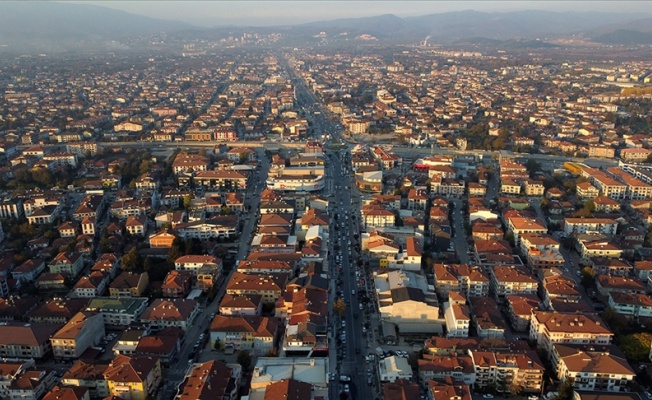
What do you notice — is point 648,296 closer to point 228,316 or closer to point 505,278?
point 505,278

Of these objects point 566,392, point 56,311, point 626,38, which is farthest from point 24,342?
point 626,38

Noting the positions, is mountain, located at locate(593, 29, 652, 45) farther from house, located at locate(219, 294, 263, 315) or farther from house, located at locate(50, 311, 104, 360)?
house, located at locate(50, 311, 104, 360)

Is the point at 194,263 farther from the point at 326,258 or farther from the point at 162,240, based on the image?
the point at 326,258

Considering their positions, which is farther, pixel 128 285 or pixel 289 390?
pixel 128 285

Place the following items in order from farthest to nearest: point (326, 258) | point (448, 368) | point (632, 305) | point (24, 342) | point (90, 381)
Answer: point (326, 258) → point (632, 305) → point (24, 342) → point (448, 368) → point (90, 381)

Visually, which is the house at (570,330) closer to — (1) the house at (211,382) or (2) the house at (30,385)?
(1) the house at (211,382)

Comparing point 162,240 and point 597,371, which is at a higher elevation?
point 597,371

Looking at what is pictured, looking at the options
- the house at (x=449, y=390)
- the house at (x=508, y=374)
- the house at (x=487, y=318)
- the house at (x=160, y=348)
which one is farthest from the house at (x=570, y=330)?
the house at (x=160, y=348)
